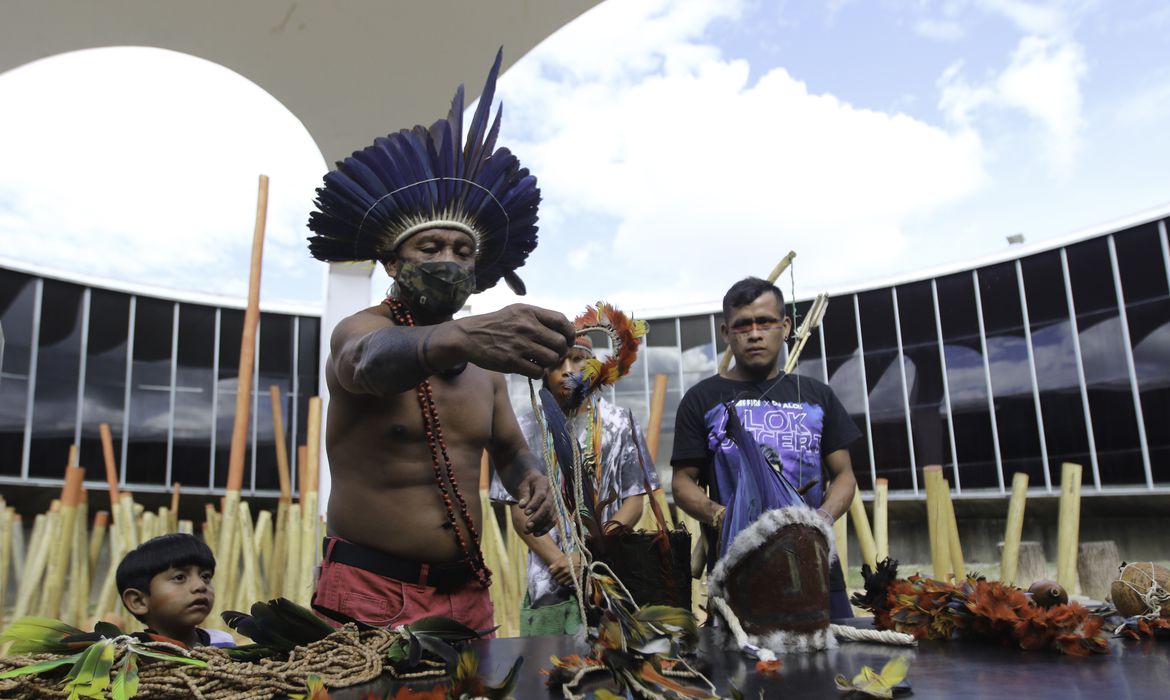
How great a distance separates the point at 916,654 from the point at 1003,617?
0.25 metres

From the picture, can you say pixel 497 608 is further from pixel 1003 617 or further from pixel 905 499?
pixel 905 499

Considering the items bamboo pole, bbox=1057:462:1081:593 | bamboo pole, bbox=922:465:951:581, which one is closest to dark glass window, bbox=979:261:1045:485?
bamboo pole, bbox=1057:462:1081:593

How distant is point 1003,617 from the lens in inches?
69.2

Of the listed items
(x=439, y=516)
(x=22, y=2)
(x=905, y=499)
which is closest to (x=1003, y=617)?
(x=439, y=516)

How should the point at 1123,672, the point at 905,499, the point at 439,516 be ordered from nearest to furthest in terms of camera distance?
the point at 1123,672 < the point at 439,516 < the point at 905,499

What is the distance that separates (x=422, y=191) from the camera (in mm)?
1937

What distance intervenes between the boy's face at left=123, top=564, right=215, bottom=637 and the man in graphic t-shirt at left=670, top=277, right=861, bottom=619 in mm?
1514

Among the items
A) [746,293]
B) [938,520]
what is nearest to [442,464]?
[746,293]

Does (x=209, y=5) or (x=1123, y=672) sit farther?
(x=209, y=5)

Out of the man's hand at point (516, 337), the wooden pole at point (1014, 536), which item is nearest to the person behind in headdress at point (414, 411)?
the man's hand at point (516, 337)

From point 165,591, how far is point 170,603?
39 millimetres

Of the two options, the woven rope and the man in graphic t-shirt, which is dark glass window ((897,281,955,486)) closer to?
the man in graphic t-shirt

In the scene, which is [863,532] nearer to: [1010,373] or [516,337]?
[516,337]

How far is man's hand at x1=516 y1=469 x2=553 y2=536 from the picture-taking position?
1836 mm
